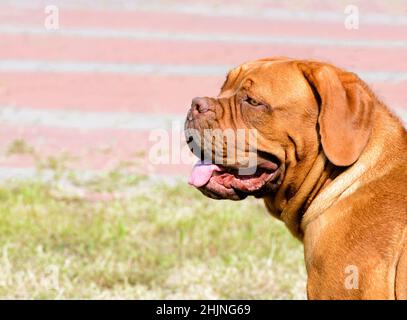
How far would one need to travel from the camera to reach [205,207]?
7703 millimetres

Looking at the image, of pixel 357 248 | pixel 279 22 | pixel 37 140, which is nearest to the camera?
pixel 357 248

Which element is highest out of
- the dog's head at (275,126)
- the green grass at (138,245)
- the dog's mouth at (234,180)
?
the dog's head at (275,126)

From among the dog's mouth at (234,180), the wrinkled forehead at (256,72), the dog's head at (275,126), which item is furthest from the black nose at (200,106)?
the dog's mouth at (234,180)

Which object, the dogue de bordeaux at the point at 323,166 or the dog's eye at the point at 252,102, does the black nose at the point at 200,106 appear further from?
the dog's eye at the point at 252,102

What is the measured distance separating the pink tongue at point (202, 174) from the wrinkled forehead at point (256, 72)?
358 millimetres

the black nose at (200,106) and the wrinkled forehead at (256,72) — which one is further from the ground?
the wrinkled forehead at (256,72)

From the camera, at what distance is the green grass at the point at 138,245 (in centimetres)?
641

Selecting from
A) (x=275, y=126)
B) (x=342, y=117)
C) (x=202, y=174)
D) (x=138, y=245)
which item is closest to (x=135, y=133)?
(x=138, y=245)

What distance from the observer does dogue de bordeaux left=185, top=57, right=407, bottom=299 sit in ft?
14.4

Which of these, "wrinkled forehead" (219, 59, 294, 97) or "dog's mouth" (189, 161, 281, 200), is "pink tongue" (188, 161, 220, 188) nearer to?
"dog's mouth" (189, 161, 281, 200)

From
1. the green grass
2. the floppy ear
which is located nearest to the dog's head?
the floppy ear
